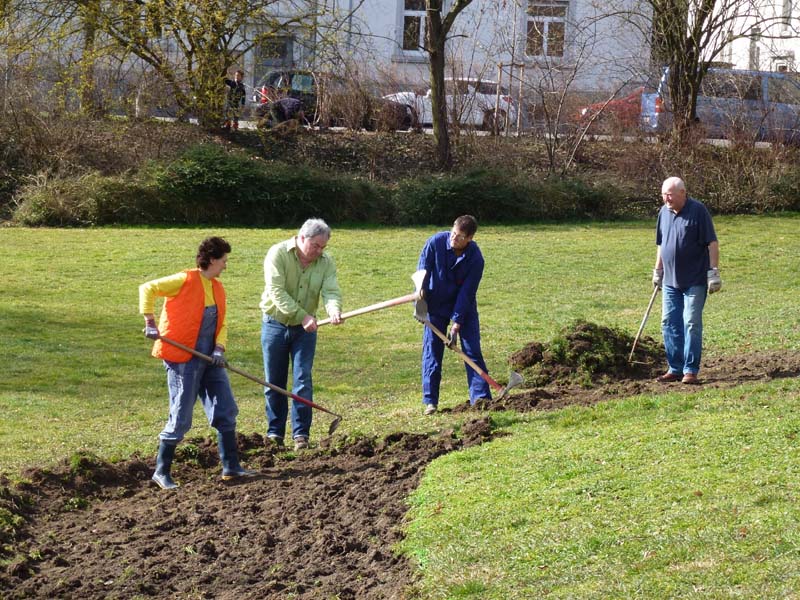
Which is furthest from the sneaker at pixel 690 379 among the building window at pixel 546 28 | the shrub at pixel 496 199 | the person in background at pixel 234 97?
the building window at pixel 546 28

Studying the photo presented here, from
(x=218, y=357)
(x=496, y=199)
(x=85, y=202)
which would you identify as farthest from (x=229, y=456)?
(x=496, y=199)

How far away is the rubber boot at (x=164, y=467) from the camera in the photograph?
320 inches

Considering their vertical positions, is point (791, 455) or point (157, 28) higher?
point (157, 28)

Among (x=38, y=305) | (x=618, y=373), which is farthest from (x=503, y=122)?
(x=618, y=373)

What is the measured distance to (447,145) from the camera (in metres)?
29.8

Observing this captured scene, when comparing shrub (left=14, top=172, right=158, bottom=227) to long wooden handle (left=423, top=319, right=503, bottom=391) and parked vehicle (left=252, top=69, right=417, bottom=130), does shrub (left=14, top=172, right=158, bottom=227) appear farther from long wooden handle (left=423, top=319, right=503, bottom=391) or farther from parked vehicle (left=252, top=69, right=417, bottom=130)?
long wooden handle (left=423, top=319, right=503, bottom=391)

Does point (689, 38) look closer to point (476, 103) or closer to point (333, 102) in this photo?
point (476, 103)

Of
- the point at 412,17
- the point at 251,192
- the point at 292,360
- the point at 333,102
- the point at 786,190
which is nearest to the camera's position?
the point at 292,360

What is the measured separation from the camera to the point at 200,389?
8203 millimetres

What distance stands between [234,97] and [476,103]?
23.4ft

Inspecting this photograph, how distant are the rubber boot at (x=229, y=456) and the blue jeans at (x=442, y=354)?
2.64 metres

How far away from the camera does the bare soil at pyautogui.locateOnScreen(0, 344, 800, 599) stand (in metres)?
6.14

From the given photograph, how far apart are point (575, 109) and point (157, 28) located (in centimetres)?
1211

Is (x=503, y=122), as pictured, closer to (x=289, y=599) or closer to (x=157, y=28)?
(x=157, y=28)
